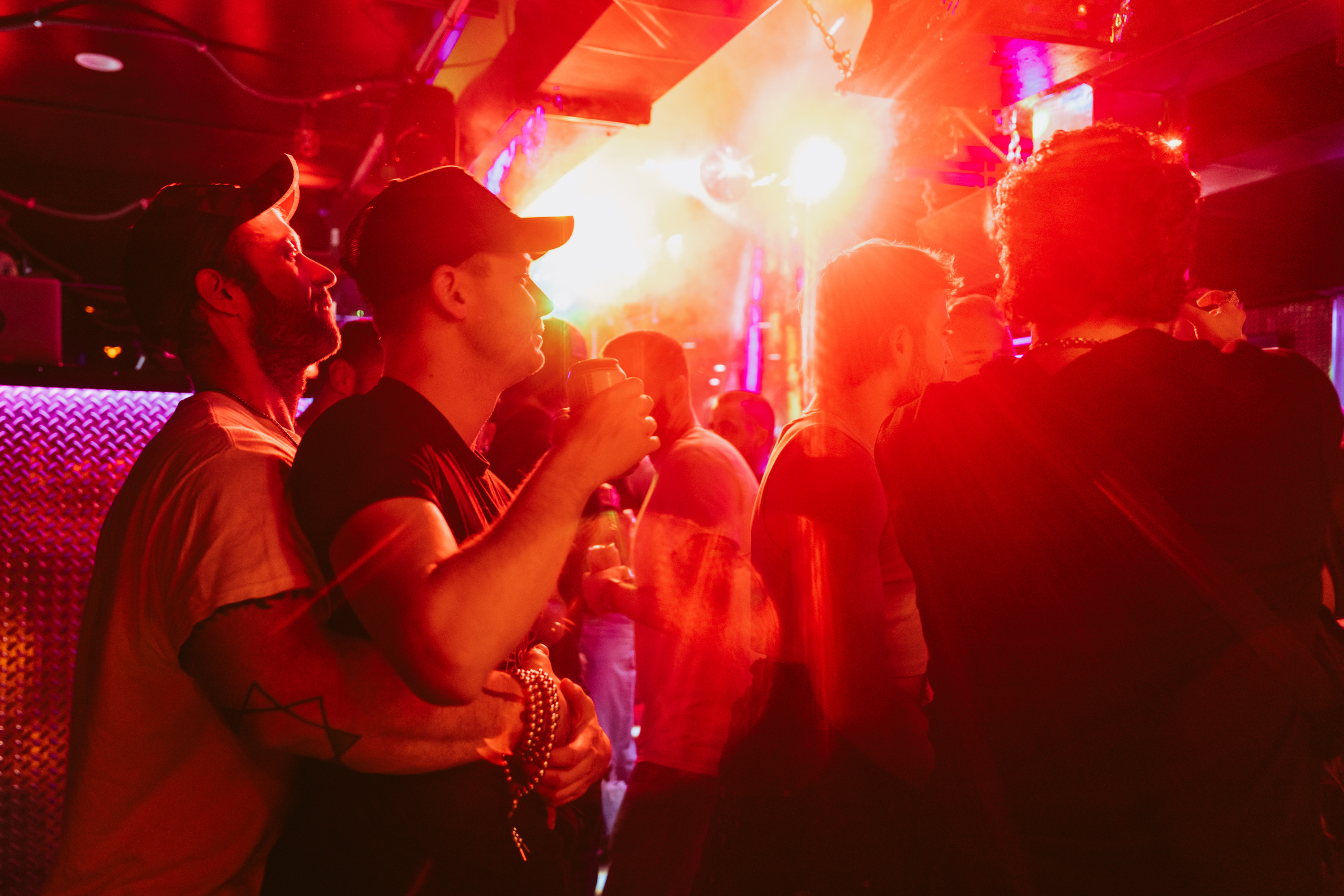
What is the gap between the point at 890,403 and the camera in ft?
5.84

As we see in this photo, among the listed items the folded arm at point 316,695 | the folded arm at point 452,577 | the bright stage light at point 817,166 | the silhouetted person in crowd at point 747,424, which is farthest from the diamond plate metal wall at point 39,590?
the bright stage light at point 817,166

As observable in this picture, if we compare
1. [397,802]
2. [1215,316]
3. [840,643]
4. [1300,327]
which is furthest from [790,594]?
[1300,327]

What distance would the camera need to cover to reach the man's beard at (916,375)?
1788mm

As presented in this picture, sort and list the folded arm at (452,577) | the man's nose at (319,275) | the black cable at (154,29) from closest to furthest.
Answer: the folded arm at (452,577)
the man's nose at (319,275)
the black cable at (154,29)

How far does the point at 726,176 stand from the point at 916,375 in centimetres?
562

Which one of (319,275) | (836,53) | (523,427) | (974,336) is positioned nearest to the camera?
(319,275)

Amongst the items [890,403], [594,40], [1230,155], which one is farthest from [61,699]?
[1230,155]

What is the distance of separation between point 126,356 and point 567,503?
662 centimetres

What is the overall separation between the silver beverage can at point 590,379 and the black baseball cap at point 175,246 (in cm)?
69

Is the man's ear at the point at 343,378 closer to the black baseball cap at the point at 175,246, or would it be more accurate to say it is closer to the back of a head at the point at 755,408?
the black baseball cap at the point at 175,246

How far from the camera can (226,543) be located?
3.71 feet

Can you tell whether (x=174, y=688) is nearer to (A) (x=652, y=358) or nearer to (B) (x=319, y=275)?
(B) (x=319, y=275)

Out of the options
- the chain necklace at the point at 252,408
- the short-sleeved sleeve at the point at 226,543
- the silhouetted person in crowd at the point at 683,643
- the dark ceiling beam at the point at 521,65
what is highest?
the dark ceiling beam at the point at 521,65

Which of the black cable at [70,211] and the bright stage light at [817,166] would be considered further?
the bright stage light at [817,166]
